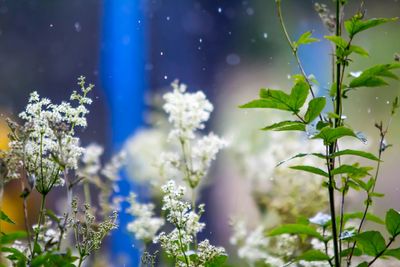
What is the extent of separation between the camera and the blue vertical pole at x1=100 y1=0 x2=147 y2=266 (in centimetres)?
152

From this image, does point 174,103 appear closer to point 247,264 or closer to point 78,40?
point 247,264

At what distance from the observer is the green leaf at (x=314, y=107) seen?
1.78 feet

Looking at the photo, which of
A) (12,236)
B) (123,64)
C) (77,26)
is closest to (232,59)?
(123,64)

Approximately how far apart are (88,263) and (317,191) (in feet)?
1.87

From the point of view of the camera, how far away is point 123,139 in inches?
61.2

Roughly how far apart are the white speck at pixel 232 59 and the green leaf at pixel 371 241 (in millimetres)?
1244

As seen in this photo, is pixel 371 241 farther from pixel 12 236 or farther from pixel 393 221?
pixel 12 236

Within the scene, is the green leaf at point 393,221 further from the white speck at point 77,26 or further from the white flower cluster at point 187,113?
the white speck at point 77,26

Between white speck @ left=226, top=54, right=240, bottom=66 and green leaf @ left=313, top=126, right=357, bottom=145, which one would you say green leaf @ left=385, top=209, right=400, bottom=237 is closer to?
green leaf @ left=313, top=126, right=357, bottom=145

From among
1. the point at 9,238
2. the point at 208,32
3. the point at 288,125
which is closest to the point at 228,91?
the point at 208,32

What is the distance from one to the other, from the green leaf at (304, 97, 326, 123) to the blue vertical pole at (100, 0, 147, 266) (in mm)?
912

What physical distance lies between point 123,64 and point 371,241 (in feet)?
4.14

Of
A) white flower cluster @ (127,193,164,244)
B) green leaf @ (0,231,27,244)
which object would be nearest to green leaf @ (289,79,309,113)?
green leaf @ (0,231,27,244)

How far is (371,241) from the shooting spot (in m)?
0.58
